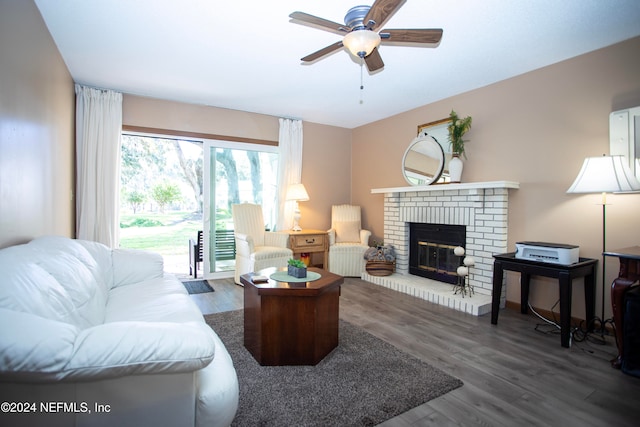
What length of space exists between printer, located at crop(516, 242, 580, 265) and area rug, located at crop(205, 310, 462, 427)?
1.44 metres

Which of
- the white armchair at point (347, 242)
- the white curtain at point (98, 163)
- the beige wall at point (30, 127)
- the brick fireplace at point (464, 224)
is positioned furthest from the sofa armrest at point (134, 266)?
the brick fireplace at point (464, 224)

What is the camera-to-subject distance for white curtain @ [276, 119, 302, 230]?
515cm

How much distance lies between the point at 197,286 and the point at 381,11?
387 cm

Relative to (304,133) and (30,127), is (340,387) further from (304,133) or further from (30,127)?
(304,133)


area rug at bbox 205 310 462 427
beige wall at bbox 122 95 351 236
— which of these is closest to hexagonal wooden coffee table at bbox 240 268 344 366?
area rug at bbox 205 310 462 427

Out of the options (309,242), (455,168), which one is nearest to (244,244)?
(309,242)

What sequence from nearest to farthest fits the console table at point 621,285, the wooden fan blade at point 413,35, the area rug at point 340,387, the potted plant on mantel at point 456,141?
the area rug at point 340,387 < the wooden fan blade at point 413,35 < the console table at point 621,285 < the potted plant on mantel at point 456,141

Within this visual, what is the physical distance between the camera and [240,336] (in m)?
2.63

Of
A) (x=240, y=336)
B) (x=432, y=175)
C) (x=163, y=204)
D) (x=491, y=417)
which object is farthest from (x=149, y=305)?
(x=163, y=204)

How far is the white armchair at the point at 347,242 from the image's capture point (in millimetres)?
4824

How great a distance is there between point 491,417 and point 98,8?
3.70 metres

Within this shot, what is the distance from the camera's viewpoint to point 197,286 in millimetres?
4285

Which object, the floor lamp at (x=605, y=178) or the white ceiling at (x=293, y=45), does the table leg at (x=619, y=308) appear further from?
the white ceiling at (x=293, y=45)

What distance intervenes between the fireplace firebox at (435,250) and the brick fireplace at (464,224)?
85 millimetres
